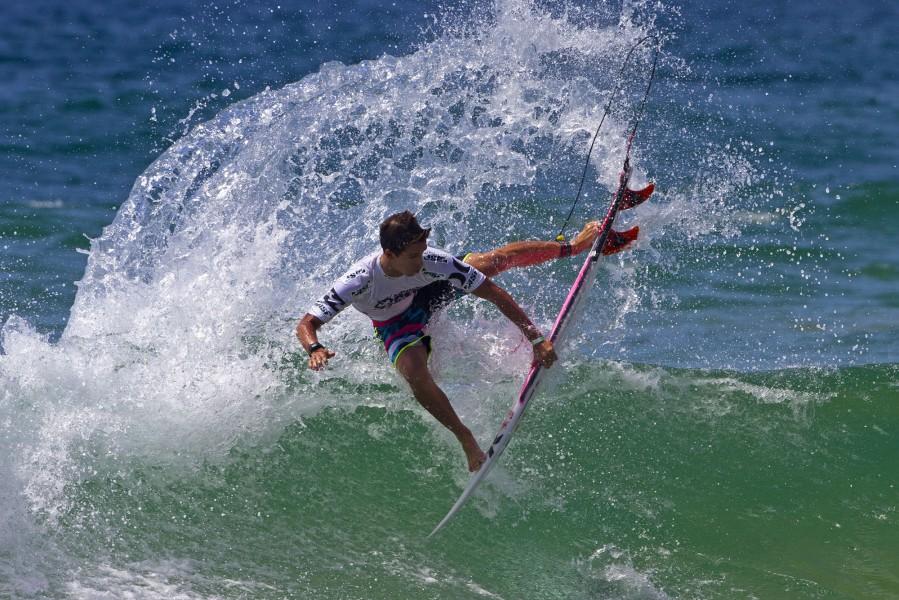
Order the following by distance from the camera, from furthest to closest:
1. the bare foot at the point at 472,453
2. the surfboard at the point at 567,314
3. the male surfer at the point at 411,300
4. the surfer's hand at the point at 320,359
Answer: the surfboard at the point at 567,314 < the bare foot at the point at 472,453 < the male surfer at the point at 411,300 < the surfer's hand at the point at 320,359

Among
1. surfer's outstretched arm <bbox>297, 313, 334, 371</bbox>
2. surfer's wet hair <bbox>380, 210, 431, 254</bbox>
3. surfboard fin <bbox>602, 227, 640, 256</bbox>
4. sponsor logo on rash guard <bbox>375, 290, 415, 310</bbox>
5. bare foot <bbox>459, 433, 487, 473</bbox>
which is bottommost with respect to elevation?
bare foot <bbox>459, 433, 487, 473</bbox>

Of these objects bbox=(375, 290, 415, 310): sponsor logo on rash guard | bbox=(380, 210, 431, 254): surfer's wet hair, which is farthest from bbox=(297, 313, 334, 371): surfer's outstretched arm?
bbox=(380, 210, 431, 254): surfer's wet hair

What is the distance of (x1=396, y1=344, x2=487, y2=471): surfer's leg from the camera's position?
6.31 meters

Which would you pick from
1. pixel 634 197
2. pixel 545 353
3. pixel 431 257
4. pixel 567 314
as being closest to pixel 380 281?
pixel 431 257

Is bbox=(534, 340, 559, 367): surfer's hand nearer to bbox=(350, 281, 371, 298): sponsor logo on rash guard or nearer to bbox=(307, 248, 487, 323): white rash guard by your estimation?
bbox=(307, 248, 487, 323): white rash guard

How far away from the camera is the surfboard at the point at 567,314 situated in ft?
21.5

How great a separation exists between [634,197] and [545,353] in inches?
71.1

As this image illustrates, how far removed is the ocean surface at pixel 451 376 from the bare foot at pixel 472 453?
0.54 m

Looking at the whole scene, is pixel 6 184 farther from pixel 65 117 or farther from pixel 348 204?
pixel 348 204

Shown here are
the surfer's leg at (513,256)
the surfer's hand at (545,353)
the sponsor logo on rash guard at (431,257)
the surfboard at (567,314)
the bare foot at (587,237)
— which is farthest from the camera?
the bare foot at (587,237)

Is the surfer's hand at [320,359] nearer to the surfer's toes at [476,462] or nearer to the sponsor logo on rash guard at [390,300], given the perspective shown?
the sponsor logo on rash guard at [390,300]

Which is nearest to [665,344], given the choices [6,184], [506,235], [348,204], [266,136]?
[506,235]

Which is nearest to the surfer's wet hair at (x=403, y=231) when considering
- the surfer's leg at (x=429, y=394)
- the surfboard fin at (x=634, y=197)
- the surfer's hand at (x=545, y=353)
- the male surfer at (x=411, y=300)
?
the male surfer at (x=411, y=300)

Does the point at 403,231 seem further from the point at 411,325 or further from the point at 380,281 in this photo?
the point at 411,325
